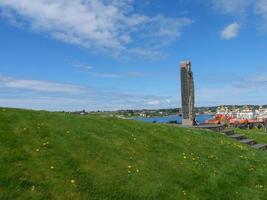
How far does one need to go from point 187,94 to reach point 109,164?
18.9 metres

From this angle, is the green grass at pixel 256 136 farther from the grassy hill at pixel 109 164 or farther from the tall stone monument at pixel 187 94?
the grassy hill at pixel 109 164

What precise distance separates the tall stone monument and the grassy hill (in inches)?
491

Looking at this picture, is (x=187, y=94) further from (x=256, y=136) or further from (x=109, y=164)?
(x=109, y=164)

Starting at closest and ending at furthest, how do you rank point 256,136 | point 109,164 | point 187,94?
1. point 109,164
2. point 256,136
3. point 187,94

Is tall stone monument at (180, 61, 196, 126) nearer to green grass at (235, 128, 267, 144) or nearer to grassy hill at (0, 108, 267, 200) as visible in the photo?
green grass at (235, 128, 267, 144)

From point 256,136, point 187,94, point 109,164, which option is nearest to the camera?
point 109,164

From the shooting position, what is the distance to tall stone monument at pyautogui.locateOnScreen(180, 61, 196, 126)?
31.6 meters

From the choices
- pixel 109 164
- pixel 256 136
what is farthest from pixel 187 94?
pixel 109 164

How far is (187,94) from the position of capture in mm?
31891

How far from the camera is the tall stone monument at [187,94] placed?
31625 mm

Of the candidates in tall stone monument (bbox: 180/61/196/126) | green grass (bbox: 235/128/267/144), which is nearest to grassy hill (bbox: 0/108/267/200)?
green grass (bbox: 235/128/267/144)

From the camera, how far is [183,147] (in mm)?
17578

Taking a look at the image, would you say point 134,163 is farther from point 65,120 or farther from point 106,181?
point 65,120

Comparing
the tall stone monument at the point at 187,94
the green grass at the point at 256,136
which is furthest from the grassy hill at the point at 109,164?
the tall stone monument at the point at 187,94
